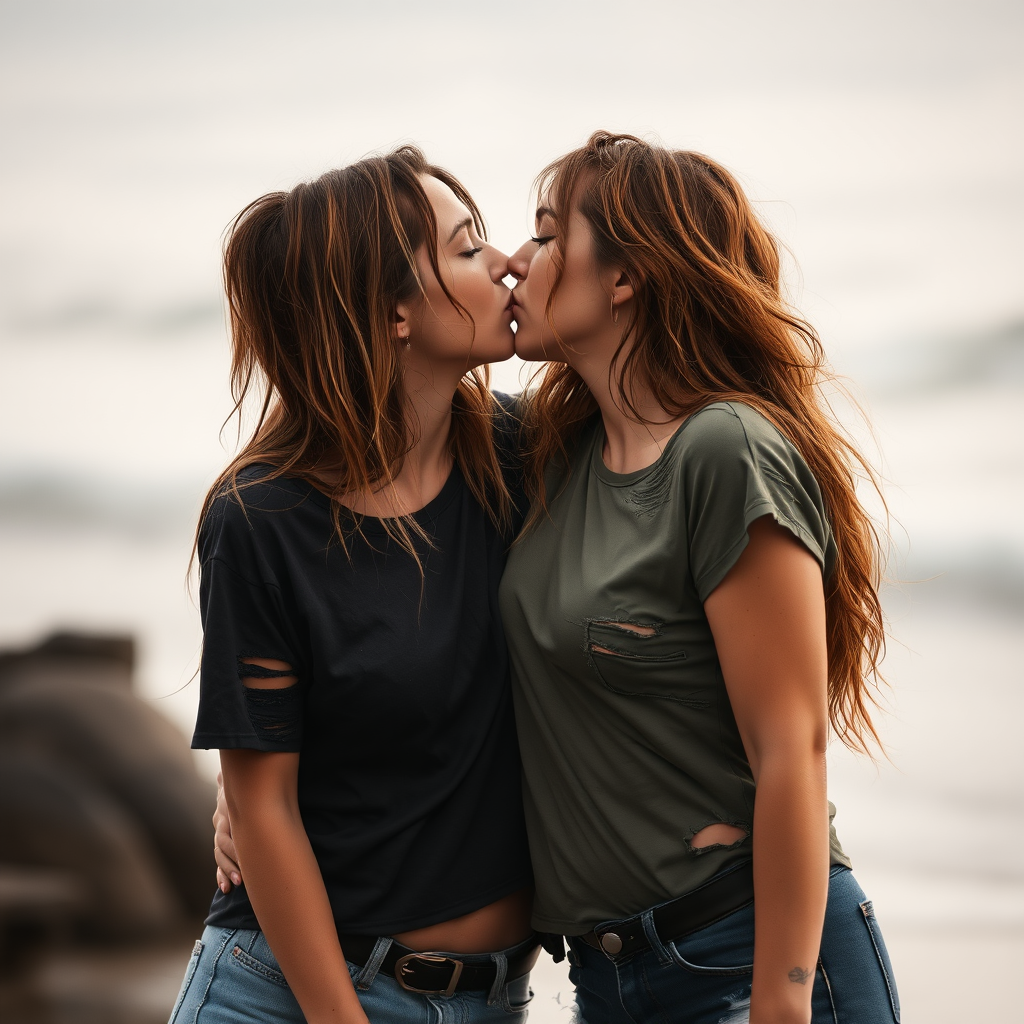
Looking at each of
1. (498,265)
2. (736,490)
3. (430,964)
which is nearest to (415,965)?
(430,964)

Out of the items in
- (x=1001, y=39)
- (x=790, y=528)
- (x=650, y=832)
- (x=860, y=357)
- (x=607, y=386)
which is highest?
(x=1001, y=39)

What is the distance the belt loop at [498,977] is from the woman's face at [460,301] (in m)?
0.76

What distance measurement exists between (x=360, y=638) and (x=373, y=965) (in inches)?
15.1

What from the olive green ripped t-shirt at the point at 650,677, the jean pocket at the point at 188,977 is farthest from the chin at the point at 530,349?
the jean pocket at the point at 188,977

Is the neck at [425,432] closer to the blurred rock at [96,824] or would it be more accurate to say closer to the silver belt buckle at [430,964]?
the silver belt buckle at [430,964]

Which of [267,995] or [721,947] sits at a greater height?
[721,947]

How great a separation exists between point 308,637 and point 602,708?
0.35 metres

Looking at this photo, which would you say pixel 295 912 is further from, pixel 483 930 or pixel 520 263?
pixel 520 263


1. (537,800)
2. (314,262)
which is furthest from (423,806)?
(314,262)

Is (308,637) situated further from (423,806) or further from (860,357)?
(860,357)

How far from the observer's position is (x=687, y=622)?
3.92 feet

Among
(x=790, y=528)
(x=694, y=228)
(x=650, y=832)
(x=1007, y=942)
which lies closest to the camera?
(x=790, y=528)

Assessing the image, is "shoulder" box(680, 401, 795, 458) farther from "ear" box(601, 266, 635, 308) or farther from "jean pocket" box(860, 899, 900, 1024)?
"jean pocket" box(860, 899, 900, 1024)

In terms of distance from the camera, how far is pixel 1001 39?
3271mm
